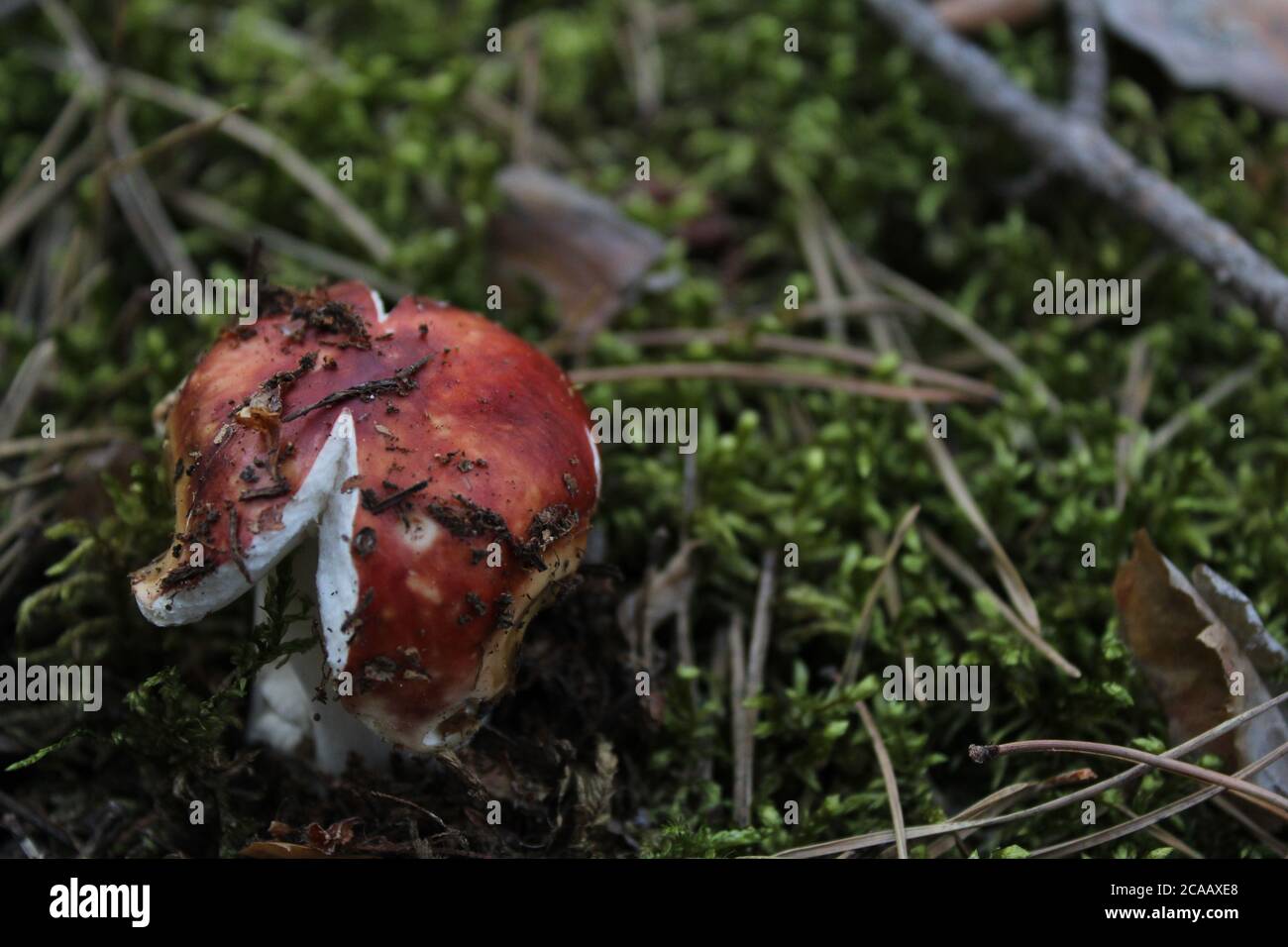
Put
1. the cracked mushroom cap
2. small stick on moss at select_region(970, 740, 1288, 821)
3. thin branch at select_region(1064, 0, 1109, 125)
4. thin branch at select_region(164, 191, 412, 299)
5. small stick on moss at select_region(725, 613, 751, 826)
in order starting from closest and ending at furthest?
the cracked mushroom cap < small stick on moss at select_region(970, 740, 1288, 821) < small stick on moss at select_region(725, 613, 751, 826) < thin branch at select_region(164, 191, 412, 299) < thin branch at select_region(1064, 0, 1109, 125)

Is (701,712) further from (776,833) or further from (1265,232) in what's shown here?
(1265,232)

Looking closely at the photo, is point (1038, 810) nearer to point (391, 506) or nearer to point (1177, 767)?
point (1177, 767)

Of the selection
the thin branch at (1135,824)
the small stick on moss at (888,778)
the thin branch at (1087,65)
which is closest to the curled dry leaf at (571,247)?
the small stick on moss at (888,778)

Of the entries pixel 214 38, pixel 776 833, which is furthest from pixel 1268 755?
pixel 214 38

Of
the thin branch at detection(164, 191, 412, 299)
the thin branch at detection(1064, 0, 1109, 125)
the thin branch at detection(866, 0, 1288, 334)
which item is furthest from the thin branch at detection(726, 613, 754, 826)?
the thin branch at detection(1064, 0, 1109, 125)

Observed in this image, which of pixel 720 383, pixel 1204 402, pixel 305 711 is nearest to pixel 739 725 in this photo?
pixel 305 711

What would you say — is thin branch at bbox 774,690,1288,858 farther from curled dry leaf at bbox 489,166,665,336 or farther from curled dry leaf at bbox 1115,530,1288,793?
curled dry leaf at bbox 489,166,665,336

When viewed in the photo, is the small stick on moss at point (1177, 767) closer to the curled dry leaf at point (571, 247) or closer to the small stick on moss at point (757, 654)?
the small stick on moss at point (757, 654)
